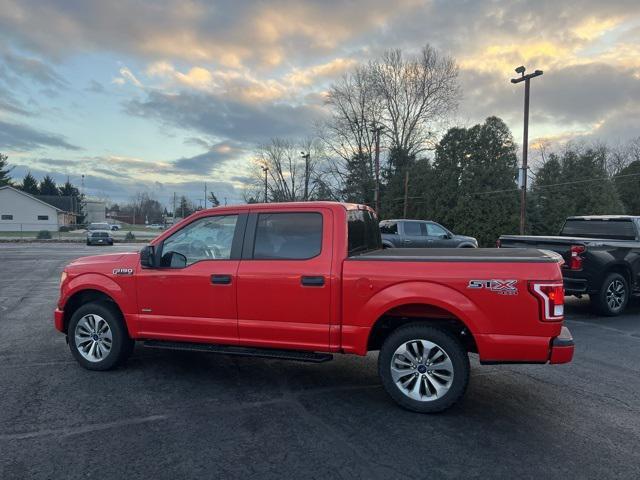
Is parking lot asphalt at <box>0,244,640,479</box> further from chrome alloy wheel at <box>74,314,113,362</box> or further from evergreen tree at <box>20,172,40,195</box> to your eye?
evergreen tree at <box>20,172,40,195</box>

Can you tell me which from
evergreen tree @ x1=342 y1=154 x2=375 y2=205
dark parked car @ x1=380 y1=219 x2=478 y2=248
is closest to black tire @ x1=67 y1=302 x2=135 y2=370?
dark parked car @ x1=380 y1=219 x2=478 y2=248

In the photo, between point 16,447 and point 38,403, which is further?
point 38,403

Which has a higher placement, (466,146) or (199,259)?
(466,146)

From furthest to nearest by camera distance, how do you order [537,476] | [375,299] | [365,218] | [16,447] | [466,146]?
[466,146] < [365,218] < [375,299] < [16,447] < [537,476]

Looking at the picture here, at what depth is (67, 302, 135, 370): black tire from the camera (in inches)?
207

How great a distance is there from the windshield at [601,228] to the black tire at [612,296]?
1.23 m

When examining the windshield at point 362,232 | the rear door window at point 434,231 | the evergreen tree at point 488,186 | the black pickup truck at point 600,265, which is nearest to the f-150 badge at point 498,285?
the windshield at point 362,232

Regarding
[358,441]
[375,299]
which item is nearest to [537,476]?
[358,441]

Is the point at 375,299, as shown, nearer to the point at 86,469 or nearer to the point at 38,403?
the point at 86,469

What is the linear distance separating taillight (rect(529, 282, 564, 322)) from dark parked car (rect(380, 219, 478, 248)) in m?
14.0

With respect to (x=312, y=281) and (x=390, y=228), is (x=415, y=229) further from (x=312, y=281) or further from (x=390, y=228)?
(x=312, y=281)

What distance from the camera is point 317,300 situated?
4.48 metres

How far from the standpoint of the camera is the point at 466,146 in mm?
29719

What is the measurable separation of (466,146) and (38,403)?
28854 mm
